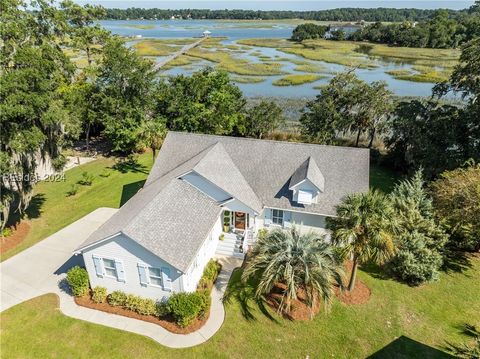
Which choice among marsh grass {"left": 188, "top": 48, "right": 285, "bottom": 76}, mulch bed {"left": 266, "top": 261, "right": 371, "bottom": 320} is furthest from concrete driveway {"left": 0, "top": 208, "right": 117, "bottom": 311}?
marsh grass {"left": 188, "top": 48, "right": 285, "bottom": 76}

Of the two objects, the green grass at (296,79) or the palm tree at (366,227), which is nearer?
the palm tree at (366,227)

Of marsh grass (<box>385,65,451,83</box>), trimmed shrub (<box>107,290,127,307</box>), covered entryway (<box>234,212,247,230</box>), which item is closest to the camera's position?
trimmed shrub (<box>107,290,127,307</box>)

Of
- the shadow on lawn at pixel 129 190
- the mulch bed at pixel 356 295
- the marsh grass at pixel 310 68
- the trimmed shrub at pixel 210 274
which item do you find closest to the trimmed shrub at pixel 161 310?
the trimmed shrub at pixel 210 274

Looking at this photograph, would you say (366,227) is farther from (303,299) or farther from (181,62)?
(181,62)

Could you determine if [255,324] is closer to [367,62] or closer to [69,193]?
[69,193]

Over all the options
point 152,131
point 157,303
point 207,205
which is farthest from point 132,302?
point 152,131

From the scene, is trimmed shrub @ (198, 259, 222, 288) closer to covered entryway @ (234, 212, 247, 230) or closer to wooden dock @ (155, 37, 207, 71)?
covered entryway @ (234, 212, 247, 230)

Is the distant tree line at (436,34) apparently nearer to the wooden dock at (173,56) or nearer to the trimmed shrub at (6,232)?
the wooden dock at (173,56)

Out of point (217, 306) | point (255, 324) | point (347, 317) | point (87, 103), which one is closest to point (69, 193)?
point (87, 103)
